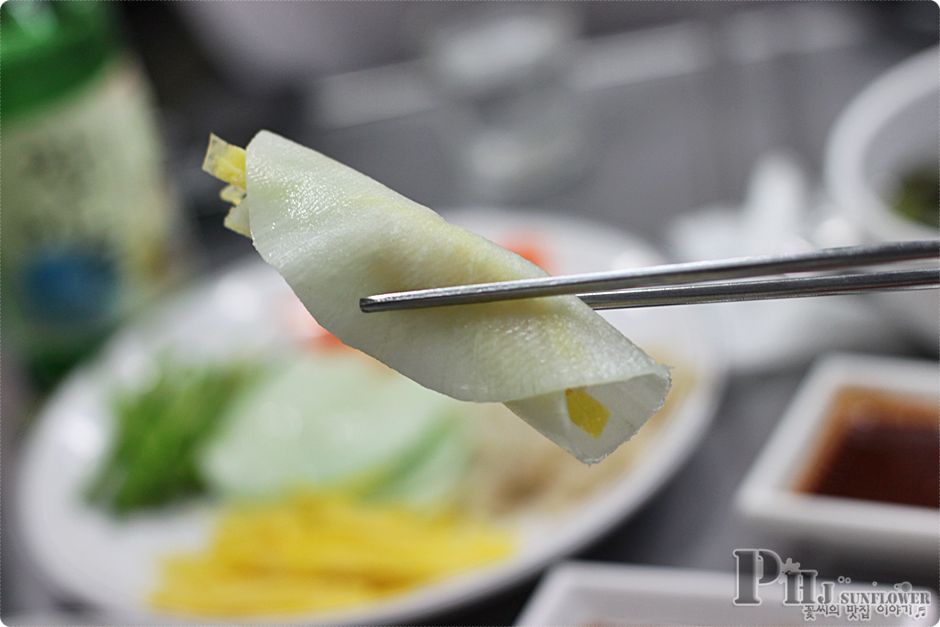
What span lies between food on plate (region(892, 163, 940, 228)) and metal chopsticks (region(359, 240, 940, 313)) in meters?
0.61

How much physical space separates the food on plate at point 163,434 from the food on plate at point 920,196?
689mm

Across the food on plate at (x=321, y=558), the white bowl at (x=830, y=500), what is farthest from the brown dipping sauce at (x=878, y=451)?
the food on plate at (x=321, y=558)

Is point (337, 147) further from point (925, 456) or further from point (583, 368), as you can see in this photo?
point (583, 368)

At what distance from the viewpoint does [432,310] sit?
0.43 m

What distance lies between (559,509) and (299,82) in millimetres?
1225

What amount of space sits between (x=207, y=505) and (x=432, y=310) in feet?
2.29

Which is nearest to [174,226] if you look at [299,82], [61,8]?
[61,8]

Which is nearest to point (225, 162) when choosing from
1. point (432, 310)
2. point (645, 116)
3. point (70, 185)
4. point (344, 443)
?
point (432, 310)

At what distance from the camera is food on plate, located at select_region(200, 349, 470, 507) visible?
1.01 m

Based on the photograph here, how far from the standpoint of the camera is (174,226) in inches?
57.1

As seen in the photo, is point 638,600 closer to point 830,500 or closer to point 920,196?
point 830,500

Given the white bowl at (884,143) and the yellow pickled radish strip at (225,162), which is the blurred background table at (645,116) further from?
the yellow pickled radish strip at (225,162)

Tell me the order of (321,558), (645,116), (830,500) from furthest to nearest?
(645,116)
(321,558)
(830,500)

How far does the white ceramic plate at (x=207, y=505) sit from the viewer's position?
84 cm
